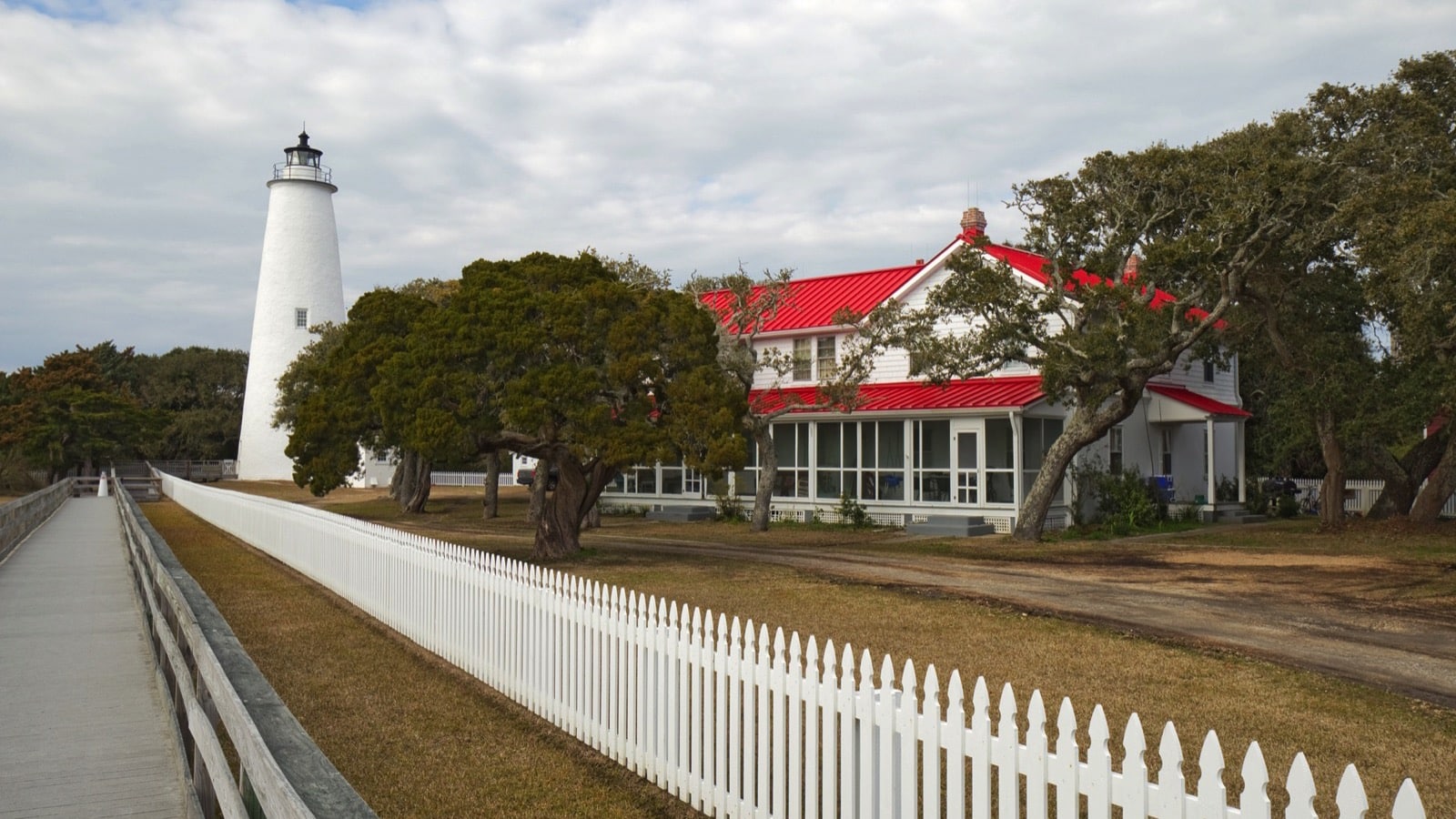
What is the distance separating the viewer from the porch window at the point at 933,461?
2866 centimetres

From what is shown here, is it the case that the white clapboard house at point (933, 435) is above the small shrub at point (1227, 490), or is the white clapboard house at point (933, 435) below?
above

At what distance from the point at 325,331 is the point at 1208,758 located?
38.9 meters

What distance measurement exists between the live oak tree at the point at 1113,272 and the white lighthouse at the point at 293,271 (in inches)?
1530

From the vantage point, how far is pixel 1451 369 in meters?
22.0

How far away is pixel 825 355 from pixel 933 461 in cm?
569

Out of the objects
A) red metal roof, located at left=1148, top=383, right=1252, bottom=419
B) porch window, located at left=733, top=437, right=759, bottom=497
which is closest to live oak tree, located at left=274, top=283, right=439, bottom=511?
porch window, located at left=733, top=437, right=759, bottom=497

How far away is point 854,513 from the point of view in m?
29.1

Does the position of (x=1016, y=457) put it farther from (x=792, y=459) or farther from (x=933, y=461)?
(x=792, y=459)

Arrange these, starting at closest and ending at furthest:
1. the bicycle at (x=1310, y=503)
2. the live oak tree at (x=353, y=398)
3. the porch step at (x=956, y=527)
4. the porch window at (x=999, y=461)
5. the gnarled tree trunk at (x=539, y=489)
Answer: the live oak tree at (x=353, y=398), the porch step at (x=956, y=527), the porch window at (x=999, y=461), the gnarled tree trunk at (x=539, y=489), the bicycle at (x=1310, y=503)

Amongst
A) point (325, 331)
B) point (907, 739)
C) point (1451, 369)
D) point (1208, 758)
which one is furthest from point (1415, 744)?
point (325, 331)

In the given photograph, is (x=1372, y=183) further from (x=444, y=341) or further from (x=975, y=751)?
(x=975, y=751)

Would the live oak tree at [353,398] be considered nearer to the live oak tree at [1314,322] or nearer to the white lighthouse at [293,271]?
the live oak tree at [1314,322]

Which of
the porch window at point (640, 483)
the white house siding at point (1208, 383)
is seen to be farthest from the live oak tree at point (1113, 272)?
the porch window at point (640, 483)

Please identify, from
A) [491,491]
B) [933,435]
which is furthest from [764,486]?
[491,491]
